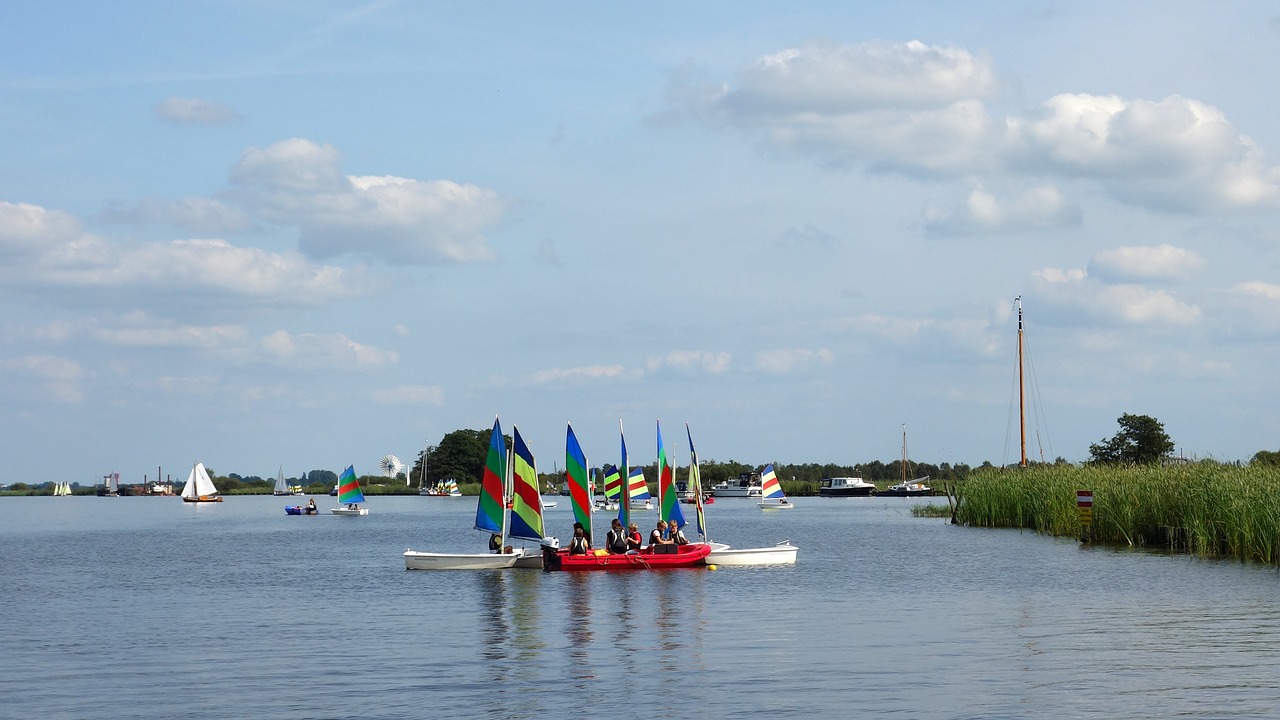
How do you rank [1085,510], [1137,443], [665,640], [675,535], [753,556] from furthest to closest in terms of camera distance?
[1137,443] < [1085,510] < [753,556] < [675,535] < [665,640]

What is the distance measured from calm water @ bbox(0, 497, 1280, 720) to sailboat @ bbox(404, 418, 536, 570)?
41.2 inches

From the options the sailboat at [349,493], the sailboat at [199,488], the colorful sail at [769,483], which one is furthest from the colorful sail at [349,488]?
the sailboat at [199,488]

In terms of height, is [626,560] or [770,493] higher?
[770,493]

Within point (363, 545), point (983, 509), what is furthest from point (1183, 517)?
point (363, 545)

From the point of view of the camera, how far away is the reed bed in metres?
37.7

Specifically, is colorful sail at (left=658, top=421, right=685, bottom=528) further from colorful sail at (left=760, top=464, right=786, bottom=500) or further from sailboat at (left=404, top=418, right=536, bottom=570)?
→ colorful sail at (left=760, top=464, right=786, bottom=500)

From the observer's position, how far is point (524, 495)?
1639 inches

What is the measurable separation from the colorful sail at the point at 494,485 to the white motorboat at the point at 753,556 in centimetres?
693

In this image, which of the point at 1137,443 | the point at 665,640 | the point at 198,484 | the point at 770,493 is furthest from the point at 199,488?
the point at 665,640

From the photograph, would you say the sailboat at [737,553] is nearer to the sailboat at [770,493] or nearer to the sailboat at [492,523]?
the sailboat at [492,523]

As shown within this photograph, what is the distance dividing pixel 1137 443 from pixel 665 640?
257 ft

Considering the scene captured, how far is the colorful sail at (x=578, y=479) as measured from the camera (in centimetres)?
4184

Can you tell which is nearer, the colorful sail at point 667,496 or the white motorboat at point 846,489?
the colorful sail at point 667,496

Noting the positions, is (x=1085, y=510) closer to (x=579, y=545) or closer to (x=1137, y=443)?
(x=579, y=545)
